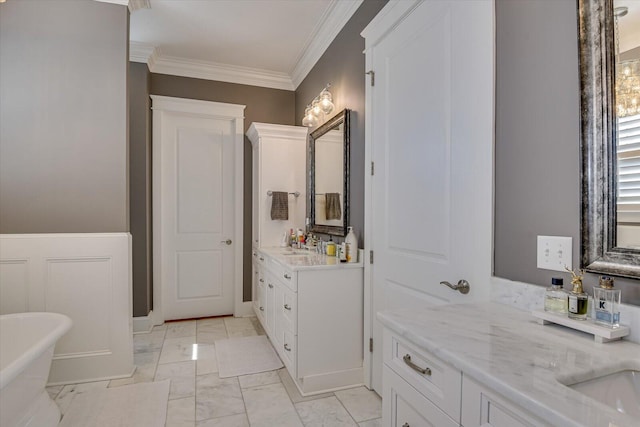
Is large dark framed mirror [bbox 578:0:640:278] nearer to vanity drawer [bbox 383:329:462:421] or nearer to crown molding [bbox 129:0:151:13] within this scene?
vanity drawer [bbox 383:329:462:421]

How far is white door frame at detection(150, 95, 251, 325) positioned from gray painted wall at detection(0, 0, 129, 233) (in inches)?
46.3

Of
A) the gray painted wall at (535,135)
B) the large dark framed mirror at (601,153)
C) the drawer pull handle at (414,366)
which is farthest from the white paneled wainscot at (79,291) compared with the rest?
the large dark framed mirror at (601,153)

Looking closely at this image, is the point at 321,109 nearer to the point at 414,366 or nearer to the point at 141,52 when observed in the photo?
the point at 141,52

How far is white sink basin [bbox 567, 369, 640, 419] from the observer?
2.45 feet

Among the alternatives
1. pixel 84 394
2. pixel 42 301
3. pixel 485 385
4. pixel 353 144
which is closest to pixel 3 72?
pixel 42 301

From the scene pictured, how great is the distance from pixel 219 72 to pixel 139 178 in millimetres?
1475

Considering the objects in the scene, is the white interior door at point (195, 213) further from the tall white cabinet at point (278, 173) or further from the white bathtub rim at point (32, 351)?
the white bathtub rim at point (32, 351)

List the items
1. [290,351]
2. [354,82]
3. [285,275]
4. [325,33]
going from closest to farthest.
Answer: [290,351]
[285,275]
[354,82]
[325,33]

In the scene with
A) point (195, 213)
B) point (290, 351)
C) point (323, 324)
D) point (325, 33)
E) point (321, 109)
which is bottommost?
point (290, 351)

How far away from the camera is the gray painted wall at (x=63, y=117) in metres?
2.38

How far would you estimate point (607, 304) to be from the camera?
92cm

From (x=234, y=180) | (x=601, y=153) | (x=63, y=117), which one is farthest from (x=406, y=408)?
(x=234, y=180)

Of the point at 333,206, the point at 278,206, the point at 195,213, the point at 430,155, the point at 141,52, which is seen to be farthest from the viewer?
the point at 195,213

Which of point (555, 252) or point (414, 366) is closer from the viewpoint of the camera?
point (414, 366)
